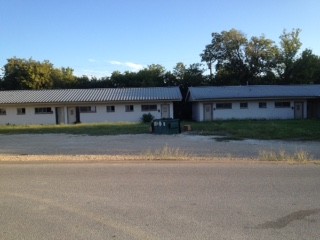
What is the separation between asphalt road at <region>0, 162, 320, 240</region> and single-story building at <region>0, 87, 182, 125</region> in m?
33.8

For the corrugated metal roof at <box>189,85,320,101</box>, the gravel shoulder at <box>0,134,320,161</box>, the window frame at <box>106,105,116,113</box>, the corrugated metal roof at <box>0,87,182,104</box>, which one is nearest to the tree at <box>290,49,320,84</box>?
the corrugated metal roof at <box>189,85,320,101</box>

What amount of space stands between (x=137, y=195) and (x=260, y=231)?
2.68 m

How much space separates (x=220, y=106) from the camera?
148ft

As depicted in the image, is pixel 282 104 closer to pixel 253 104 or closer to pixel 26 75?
pixel 253 104

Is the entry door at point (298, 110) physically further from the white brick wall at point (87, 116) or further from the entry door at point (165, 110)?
the entry door at point (165, 110)

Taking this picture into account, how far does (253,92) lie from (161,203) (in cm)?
4078

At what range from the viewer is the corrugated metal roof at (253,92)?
44.3 meters

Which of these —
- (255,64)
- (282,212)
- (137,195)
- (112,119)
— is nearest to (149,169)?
(137,195)

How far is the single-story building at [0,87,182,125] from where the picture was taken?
44.1 meters

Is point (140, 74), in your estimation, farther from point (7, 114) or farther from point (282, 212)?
point (282, 212)

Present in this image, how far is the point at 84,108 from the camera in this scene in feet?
147

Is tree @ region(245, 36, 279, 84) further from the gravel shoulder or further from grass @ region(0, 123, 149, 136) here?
the gravel shoulder

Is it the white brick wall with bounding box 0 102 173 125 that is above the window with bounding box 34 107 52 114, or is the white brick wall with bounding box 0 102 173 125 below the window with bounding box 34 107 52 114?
below

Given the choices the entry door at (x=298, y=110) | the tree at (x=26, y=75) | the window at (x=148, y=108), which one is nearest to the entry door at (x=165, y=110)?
the window at (x=148, y=108)
